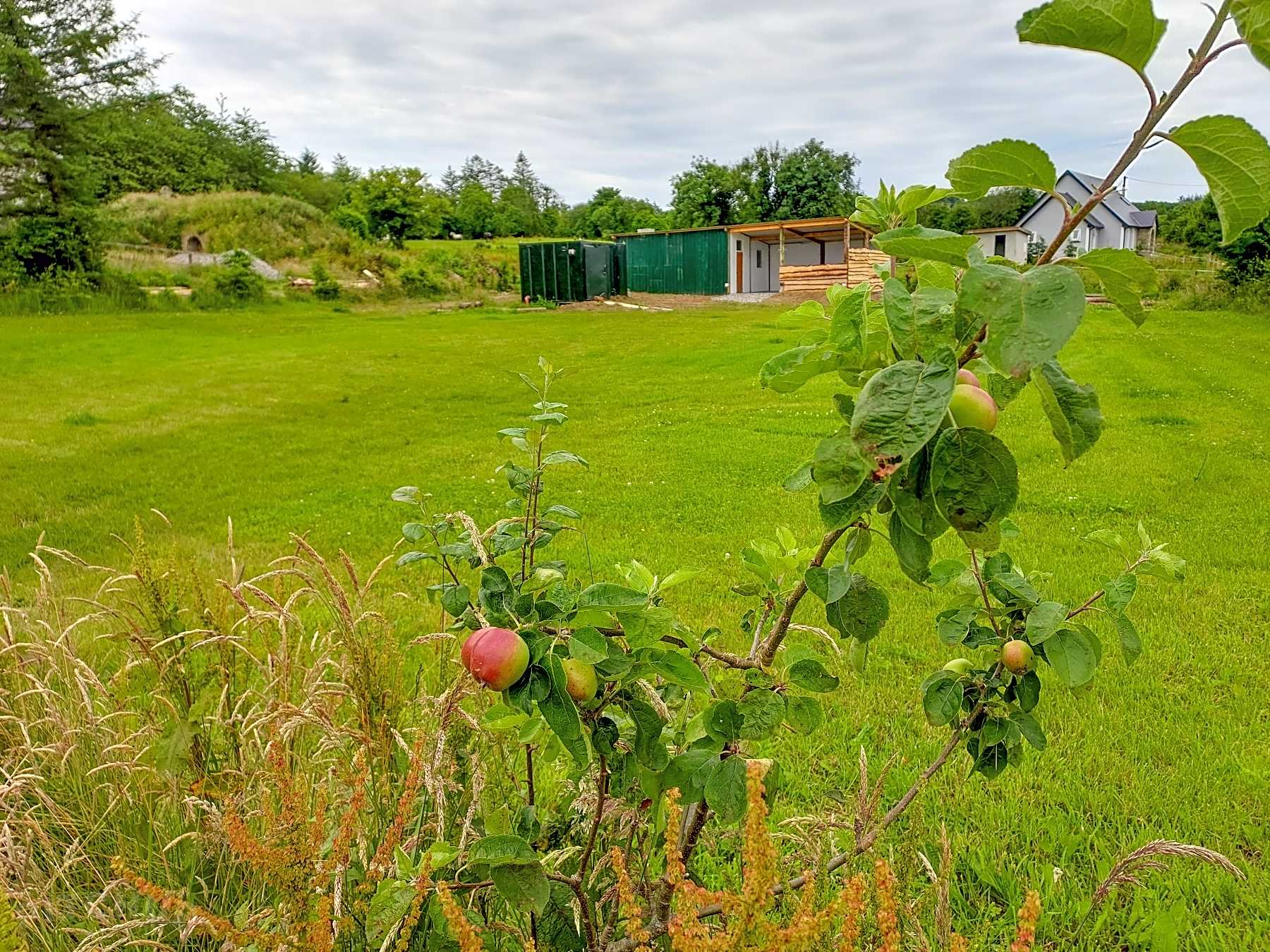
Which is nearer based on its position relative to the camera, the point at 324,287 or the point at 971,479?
the point at 971,479

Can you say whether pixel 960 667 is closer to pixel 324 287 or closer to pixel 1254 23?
pixel 1254 23

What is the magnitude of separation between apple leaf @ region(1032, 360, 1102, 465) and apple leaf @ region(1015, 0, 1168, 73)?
0.89 feet

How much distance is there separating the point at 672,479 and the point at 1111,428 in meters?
3.91

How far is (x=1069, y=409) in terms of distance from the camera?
29.0 inches

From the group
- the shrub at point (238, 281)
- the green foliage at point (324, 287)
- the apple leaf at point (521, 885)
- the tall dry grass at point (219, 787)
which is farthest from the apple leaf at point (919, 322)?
the green foliage at point (324, 287)

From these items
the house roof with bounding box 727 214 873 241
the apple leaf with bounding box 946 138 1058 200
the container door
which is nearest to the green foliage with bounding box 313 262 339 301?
the container door

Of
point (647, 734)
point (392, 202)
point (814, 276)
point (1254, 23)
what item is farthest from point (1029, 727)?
point (392, 202)

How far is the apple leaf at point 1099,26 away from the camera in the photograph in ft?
2.23

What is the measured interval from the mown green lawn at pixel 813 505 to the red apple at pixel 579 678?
525 millimetres

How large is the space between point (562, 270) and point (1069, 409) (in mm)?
26175

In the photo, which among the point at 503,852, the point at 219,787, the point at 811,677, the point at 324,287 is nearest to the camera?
the point at 503,852

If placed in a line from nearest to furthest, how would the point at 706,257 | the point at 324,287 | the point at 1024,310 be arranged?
1. the point at 1024,310
2. the point at 324,287
3. the point at 706,257

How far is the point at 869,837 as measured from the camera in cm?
123

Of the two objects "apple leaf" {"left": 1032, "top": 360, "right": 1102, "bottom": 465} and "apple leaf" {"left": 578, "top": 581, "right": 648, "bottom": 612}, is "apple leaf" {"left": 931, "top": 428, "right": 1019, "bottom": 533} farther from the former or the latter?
"apple leaf" {"left": 578, "top": 581, "right": 648, "bottom": 612}
